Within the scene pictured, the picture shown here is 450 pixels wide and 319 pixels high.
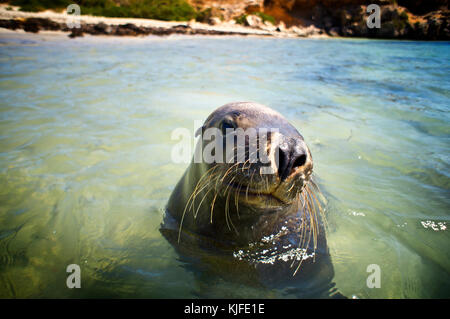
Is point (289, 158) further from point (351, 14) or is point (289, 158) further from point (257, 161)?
point (351, 14)

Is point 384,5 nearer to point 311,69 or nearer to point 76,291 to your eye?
point 311,69

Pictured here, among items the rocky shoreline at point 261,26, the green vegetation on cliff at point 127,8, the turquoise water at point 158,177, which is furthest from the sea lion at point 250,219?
the green vegetation on cliff at point 127,8

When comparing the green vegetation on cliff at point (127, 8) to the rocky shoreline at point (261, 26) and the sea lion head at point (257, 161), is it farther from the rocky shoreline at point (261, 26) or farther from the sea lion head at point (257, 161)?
the sea lion head at point (257, 161)

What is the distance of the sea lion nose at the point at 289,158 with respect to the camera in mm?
1309

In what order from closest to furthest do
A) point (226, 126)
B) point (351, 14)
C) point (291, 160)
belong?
point (291, 160), point (226, 126), point (351, 14)

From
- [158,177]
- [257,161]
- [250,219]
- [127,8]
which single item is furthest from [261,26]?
[257,161]

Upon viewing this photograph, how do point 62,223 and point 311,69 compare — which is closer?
point 62,223

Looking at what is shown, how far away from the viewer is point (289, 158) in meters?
1.32

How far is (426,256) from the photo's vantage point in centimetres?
199

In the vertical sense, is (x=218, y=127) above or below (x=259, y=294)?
above

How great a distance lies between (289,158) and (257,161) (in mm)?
170
